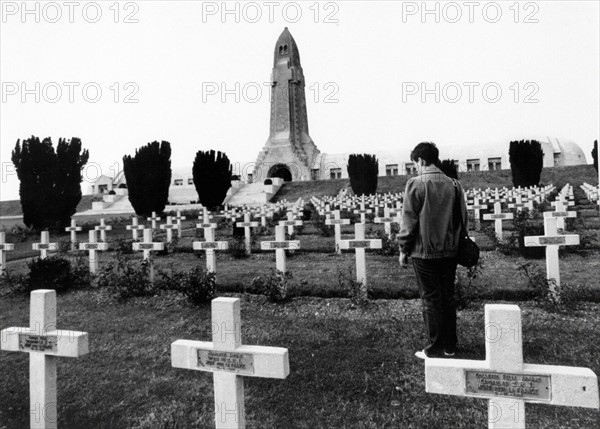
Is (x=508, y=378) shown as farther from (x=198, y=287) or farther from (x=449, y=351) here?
(x=198, y=287)

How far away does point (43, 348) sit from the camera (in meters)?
2.48

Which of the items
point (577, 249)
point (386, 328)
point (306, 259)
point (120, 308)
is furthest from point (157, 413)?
point (577, 249)

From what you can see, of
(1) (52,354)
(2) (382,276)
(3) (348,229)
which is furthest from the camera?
(3) (348,229)

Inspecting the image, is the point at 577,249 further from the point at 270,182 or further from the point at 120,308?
the point at 270,182

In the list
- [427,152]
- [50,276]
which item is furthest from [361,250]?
[50,276]

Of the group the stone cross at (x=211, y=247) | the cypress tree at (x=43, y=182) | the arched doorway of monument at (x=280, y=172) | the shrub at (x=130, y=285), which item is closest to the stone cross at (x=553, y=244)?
the stone cross at (x=211, y=247)

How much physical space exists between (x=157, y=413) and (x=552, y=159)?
4496 cm

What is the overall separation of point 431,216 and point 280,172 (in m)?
41.1

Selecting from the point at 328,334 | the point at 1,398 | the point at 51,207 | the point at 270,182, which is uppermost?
the point at 270,182

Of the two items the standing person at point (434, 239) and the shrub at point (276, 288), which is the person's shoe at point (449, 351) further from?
the shrub at point (276, 288)

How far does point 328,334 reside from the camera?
13.5 ft

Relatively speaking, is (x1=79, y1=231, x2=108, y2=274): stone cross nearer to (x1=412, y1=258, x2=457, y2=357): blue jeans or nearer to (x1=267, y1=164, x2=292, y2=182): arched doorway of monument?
(x1=412, y1=258, x2=457, y2=357): blue jeans

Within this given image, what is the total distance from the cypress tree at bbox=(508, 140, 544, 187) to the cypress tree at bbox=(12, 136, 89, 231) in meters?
23.0

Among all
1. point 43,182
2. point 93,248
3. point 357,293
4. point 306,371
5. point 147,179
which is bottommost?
point 306,371
